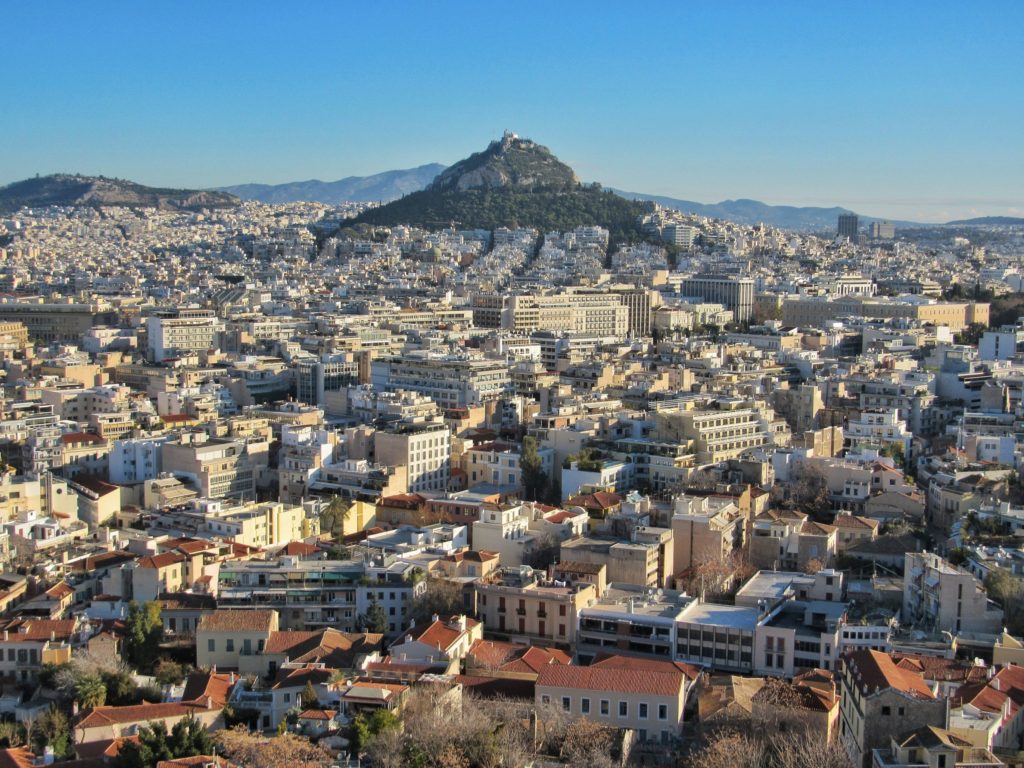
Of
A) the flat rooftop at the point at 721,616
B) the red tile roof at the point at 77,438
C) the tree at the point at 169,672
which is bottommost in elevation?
the tree at the point at 169,672

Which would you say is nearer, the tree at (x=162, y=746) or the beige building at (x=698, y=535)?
the tree at (x=162, y=746)

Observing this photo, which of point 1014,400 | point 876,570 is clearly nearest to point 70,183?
point 1014,400

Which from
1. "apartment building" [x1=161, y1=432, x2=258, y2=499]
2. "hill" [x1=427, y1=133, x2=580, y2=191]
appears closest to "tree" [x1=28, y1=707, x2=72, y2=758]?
"apartment building" [x1=161, y1=432, x2=258, y2=499]

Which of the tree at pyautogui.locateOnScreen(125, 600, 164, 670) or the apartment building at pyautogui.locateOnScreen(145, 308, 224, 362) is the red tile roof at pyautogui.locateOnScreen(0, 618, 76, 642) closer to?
the tree at pyautogui.locateOnScreen(125, 600, 164, 670)

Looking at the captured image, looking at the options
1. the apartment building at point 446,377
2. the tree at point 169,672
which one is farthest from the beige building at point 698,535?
the apartment building at point 446,377

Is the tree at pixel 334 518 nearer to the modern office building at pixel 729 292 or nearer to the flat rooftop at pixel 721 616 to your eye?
the flat rooftop at pixel 721 616

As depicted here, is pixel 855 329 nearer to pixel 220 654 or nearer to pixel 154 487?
pixel 154 487
